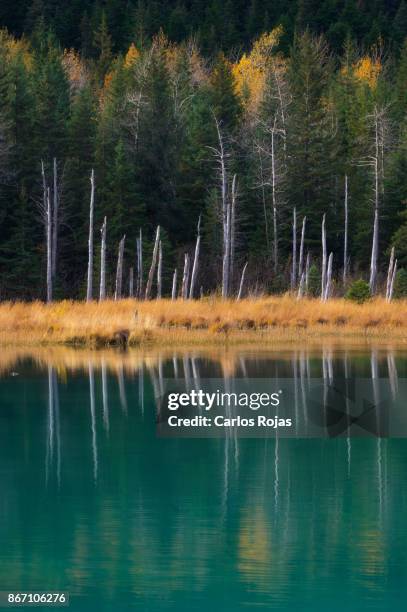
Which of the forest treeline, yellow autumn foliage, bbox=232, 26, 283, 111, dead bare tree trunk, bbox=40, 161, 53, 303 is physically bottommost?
dead bare tree trunk, bbox=40, 161, 53, 303

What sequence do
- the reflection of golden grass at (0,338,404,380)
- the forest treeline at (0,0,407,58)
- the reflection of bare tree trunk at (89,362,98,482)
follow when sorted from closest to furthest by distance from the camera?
the reflection of bare tree trunk at (89,362,98,482)
the reflection of golden grass at (0,338,404,380)
the forest treeline at (0,0,407,58)

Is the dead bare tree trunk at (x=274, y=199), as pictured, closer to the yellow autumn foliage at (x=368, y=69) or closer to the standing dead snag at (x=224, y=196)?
the standing dead snag at (x=224, y=196)

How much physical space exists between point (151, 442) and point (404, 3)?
94.2 metres

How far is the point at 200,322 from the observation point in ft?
121

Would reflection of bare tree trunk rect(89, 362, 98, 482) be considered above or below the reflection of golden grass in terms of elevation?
below

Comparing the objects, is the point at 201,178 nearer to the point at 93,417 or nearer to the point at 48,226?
the point at 48,226

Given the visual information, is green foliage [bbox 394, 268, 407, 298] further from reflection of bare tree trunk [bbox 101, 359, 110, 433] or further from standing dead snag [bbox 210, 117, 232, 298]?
reflection of bare tree trunk [bbox 101, 359, 110, 433]

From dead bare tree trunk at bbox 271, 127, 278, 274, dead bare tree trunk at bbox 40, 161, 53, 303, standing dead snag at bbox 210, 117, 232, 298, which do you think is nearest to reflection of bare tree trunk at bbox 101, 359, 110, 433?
dead bare tree trunk at bbox 40, 161, 53, 303

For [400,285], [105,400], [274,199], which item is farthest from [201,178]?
[105,400]

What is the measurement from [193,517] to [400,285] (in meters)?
36.5

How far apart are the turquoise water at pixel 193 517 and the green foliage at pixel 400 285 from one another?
28.8 metres

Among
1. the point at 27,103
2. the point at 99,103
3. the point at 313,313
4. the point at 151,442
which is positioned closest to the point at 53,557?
the point at 151,442

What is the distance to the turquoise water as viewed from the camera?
35.0 feet

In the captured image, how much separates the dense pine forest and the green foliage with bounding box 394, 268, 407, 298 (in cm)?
11
